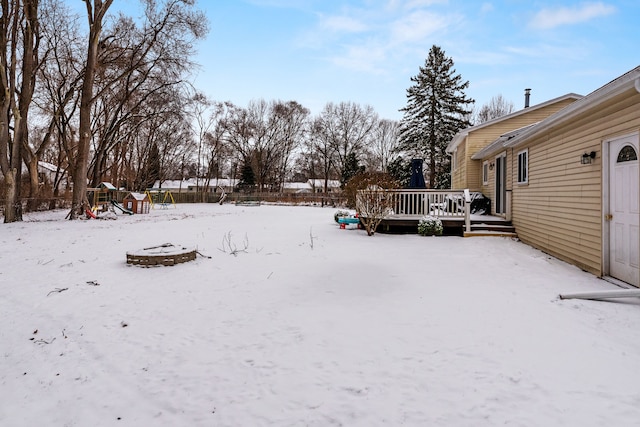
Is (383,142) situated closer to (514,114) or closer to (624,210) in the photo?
(514,114)

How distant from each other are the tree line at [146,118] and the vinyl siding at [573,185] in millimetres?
15518

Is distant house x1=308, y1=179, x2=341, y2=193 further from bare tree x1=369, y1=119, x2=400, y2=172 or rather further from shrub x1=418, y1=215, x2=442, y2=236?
shrub x1=418, y1=215, x2=442, y2=236

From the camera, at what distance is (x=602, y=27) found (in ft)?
29.0

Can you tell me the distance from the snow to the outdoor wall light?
1.89 m

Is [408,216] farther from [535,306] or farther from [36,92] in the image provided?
[36,92]

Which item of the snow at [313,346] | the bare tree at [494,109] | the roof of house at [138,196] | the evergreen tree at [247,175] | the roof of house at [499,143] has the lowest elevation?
the snow at [313,346]

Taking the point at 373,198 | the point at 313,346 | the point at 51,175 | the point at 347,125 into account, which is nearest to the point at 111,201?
the point at 373,198

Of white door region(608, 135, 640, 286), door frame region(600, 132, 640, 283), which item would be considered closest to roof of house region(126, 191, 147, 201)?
door frame region(600, 132, 640, 283)

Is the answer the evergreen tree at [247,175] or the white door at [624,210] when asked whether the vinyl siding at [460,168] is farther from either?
the evergreen tree at [247,175]

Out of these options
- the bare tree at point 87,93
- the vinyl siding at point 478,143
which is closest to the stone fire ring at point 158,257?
the bare tree at point 87,93

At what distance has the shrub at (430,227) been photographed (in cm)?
951

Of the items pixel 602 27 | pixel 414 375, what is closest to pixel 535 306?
pixel 414 375

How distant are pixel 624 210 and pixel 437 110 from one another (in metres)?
A: 26.1

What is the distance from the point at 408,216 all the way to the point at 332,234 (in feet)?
7.75
